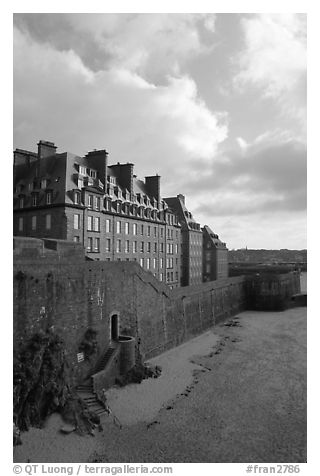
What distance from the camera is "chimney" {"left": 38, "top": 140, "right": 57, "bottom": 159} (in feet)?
140

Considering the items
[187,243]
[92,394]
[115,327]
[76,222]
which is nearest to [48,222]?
[76,222]

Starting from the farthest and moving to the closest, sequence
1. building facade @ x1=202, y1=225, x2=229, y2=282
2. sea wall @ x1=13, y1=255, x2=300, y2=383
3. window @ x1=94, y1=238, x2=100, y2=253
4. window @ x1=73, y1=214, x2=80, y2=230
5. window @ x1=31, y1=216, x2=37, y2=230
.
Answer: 1. building facade @ x1=202, y1=225, x2=229, y2=282
2. window @ x1=94, y1=238, x2=100, y2=253
3. window @ x1=31, y1=216, x2=37, y2=230
4. window @ x1=73, y1=214, x2=80, y2=230
5. sea wall @ x1=13, y1=255, x2=300, y2=383

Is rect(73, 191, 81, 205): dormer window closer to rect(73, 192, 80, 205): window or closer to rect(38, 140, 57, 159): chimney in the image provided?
rect(73, 192, 80, 205): window

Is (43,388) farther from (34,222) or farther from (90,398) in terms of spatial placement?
(34,222)

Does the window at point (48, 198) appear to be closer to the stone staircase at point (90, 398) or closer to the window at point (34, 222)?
the window at point (34, 222)

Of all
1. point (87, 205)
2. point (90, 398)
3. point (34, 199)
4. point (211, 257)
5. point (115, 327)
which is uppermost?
point (34, 199)

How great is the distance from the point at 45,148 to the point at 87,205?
1016 cm

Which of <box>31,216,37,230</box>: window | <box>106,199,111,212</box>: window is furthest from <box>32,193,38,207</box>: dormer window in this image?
<box>106,199,111,212</box>: window

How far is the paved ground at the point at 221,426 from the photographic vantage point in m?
17.6

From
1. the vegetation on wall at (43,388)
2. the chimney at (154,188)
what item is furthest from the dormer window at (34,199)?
the vegetation on wall at (43,388)

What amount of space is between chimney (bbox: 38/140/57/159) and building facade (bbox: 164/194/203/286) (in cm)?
3007

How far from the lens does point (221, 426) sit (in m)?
20.6

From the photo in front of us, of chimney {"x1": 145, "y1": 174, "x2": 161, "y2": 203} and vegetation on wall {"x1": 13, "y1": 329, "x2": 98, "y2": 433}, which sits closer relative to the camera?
vegetation on wall {"x1": 13, "y1": 329, "x2": 98, "y2": 433}
